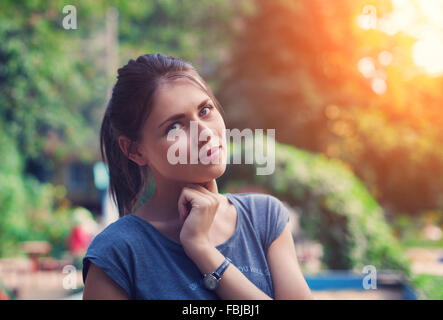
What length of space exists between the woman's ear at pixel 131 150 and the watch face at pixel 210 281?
370mm

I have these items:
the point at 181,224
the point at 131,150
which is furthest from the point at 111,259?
the point at 131,150

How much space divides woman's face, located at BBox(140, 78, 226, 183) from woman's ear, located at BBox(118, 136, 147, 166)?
0.23 ft

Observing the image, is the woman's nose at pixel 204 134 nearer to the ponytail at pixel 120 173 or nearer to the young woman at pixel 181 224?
the young woman at pixel 181 224

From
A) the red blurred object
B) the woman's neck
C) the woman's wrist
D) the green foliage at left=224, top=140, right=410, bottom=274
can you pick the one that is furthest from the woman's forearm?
the red blurred object

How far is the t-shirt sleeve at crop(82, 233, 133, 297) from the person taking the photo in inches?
48.2

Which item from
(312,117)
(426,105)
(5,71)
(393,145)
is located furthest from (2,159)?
(426,105)

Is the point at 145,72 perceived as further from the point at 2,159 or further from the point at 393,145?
the point at 393,145

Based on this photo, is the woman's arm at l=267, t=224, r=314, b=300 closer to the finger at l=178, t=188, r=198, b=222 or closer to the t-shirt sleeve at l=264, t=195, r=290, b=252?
the t-shirt sleeve at l=264, t=195, r=290, b=252

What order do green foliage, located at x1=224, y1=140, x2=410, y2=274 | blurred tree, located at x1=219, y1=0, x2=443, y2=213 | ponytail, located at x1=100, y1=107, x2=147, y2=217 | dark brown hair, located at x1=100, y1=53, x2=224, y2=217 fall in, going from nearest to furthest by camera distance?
dark brown hair, located at x1=100, y1=53, x2=224, y2=217
ponytail, located at x1=100, y1=107, x2=147, y2=217
green foliage, located at x1=224, y1=140, x2=410, y2=274
blurred tree, located at x1=219, y1=0, x2=443, y2=213

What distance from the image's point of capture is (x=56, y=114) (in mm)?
11305

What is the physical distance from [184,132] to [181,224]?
232mm

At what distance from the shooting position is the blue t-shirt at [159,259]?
49.0 inches

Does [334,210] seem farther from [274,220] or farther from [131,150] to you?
[131,150]
